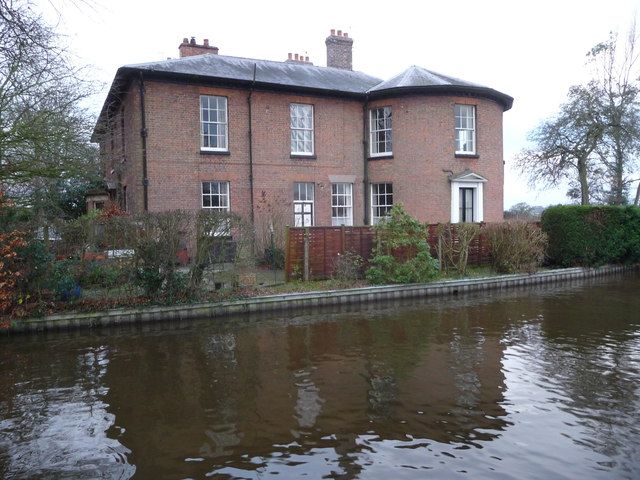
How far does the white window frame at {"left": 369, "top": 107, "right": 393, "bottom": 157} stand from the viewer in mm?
20734

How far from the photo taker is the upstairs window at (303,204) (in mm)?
19688

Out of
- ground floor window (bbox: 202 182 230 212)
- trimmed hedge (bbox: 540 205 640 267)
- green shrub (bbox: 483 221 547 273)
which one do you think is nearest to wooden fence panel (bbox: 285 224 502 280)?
green shrub (bbox: 483 221 547 273)

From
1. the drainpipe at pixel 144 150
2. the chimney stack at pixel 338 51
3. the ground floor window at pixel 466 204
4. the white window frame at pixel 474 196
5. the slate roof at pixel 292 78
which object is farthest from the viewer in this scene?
the chimney stack at pixel 338 51

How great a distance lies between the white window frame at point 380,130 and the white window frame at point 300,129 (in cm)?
257

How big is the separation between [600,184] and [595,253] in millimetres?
13869

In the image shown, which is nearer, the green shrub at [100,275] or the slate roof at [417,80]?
the green shrub at [100,275]

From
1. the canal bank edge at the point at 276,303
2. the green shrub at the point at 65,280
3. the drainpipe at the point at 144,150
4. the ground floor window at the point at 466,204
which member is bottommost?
the canal bank edge at the point at 276,303

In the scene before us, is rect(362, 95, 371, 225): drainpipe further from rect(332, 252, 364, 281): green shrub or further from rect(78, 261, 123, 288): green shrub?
rect(78, 261, 123, 288): green shrub

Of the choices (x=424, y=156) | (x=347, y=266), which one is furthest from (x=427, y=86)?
(x=347, y=266)

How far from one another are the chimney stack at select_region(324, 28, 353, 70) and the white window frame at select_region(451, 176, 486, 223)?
7.89m

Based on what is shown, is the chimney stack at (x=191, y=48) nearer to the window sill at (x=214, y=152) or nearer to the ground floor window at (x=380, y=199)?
the window sill at (x=214, y=152)

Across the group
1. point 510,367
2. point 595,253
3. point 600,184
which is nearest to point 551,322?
point 510,367

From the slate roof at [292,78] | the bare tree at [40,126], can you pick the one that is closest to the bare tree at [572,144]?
the slate roof at [292,78]

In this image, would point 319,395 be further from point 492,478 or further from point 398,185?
point 398,185
